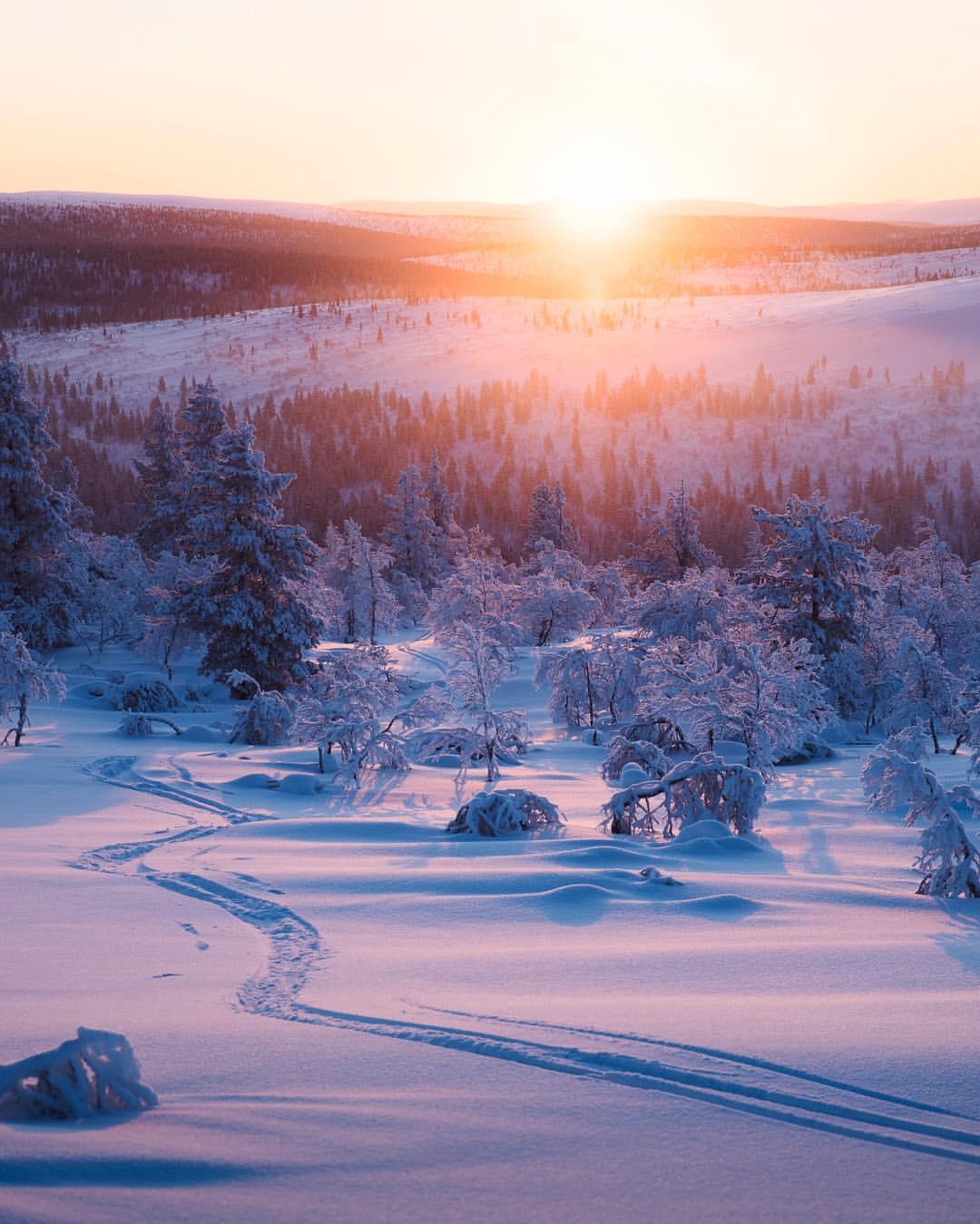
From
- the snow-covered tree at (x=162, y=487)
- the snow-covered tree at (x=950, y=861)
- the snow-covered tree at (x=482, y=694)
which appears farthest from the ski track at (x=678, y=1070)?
the snow-covered tree at (x=162, y=487)

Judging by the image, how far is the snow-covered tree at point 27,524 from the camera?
90.8 ft

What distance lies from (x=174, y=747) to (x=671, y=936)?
41.2 ft

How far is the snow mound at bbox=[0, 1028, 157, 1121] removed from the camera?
3.12 metres

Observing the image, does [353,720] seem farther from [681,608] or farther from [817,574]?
[681,608]

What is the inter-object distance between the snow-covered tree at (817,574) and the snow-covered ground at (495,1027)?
706 inches

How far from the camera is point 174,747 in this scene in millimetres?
16422

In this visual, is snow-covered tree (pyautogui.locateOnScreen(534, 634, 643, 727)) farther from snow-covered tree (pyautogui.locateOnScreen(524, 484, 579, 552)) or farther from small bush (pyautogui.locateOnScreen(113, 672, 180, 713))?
snow-covered tree (pyautogui.locateOnScreen(524, 484, 579, 552))

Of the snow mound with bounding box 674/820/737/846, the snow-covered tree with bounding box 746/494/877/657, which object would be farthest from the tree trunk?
the snow-covered tree with bounding box 746/494/877/657

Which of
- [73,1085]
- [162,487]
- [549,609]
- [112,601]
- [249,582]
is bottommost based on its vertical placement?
[549,609]

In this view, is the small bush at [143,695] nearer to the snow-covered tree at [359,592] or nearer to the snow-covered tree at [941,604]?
the snow-covered tree at [941,604]

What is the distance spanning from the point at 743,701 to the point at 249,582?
52.1 ft

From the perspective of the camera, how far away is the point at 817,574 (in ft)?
84.6

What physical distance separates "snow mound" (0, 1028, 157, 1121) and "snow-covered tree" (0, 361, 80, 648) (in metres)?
26.8

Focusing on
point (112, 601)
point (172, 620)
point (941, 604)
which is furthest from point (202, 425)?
point (941, 604)
